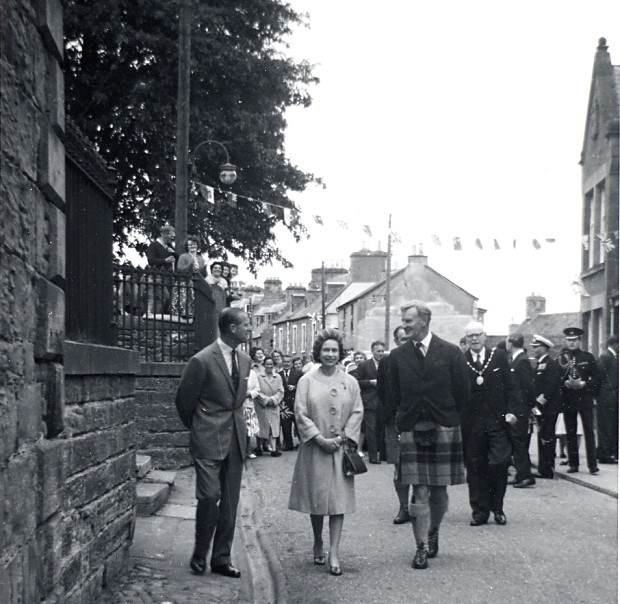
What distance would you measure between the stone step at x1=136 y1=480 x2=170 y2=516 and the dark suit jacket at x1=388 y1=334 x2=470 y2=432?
105 inches

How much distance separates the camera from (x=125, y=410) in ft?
21.7

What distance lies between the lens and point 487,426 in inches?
370

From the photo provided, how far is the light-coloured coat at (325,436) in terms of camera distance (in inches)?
285

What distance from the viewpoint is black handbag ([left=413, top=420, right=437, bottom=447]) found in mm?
7488

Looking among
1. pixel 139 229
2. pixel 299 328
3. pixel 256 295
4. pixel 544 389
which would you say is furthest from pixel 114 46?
pixel 256 295

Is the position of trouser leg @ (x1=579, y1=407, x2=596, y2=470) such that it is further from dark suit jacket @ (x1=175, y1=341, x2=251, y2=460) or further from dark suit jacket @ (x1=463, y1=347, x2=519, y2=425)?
dark suit jacket @ (x1=175, y1=341, x2=251, y2=460)

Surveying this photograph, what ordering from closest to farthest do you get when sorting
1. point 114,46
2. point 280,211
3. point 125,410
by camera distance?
point 125,410 → point 114,46 → point 280,211

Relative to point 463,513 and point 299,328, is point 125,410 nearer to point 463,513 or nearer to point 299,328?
point 463,513

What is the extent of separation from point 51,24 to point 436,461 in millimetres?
4630

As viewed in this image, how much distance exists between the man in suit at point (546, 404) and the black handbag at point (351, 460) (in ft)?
20.0

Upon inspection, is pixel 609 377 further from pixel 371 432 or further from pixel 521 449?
pixel 371 432

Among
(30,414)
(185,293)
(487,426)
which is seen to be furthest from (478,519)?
(30,414)

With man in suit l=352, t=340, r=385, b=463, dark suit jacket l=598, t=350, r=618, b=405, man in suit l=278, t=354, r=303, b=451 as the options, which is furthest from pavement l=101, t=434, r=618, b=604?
man in suit l=278, t=354, r=303, b=451

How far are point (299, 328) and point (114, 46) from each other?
170ft
